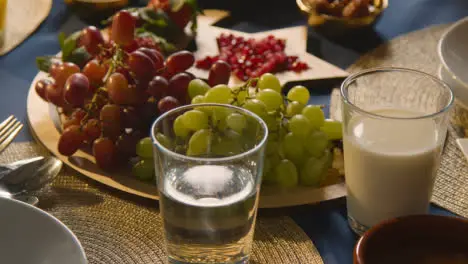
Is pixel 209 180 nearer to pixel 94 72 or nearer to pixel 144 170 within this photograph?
pixel 144 170

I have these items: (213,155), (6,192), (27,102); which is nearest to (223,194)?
(213,155)

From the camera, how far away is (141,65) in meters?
0.94

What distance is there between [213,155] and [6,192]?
11.2 inches

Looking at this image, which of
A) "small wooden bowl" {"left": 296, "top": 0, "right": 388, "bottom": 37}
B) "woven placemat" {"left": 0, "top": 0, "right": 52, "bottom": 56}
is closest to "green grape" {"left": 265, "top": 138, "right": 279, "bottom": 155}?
"small wooden bowl" {"left": 296, "top": 0, "right": 388, "bottom": 37}

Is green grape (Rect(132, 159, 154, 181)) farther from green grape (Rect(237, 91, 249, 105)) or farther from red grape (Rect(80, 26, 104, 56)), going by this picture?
red grape (Rect(80, 26, 104, 56))

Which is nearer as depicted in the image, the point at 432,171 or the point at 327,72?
the point at 432,171

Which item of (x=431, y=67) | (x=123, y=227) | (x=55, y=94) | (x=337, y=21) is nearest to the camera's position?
(x=123, y=227)

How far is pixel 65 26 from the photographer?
4.72 ft

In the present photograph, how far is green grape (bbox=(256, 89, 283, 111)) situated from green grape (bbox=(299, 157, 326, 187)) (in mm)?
81

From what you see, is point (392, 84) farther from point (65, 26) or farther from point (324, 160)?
point (65, 26)

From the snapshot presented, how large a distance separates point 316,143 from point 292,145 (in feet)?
0.10

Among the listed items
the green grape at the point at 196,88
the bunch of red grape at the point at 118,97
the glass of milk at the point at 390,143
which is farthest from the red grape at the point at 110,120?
the glass of milk at the point at 390,143

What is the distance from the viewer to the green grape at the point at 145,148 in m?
0.90

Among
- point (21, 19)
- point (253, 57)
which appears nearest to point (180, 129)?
point (253, 57)
